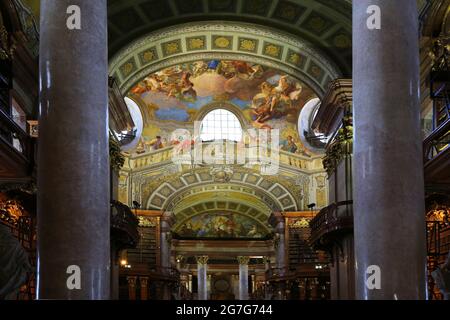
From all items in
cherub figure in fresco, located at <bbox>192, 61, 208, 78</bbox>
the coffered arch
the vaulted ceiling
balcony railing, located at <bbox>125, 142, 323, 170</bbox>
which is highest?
cherub figure in fresco, located at <bbox>192, 61, 208, 78</bbox>

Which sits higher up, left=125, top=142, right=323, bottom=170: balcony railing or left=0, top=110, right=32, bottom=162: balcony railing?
left=125, top=142, right=323, bottom=170: balcony railing

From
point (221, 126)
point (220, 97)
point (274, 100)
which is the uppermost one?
point (220, 97)

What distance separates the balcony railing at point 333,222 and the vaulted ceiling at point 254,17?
3286 mm

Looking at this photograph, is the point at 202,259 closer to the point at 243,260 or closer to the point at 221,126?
the point at 243,260

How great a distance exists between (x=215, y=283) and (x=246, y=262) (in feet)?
20.7

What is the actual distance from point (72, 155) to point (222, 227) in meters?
35.0

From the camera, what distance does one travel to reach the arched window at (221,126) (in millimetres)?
32500

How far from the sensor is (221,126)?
3253 cm

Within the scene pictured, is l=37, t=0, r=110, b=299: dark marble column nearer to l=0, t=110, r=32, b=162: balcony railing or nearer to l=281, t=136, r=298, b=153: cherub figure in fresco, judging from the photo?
l=0, t=110, r=32, b=162: balcony railing

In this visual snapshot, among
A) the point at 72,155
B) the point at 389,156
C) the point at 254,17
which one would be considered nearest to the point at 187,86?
the point at 254,17

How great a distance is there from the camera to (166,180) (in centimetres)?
3272

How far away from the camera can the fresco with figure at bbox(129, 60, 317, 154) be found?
30.0 meters

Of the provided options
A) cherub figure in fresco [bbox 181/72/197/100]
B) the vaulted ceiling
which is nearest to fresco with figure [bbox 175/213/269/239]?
cherub figure in fresco [bbox 181/72/197/100]

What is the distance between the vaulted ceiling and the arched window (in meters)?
13.4
